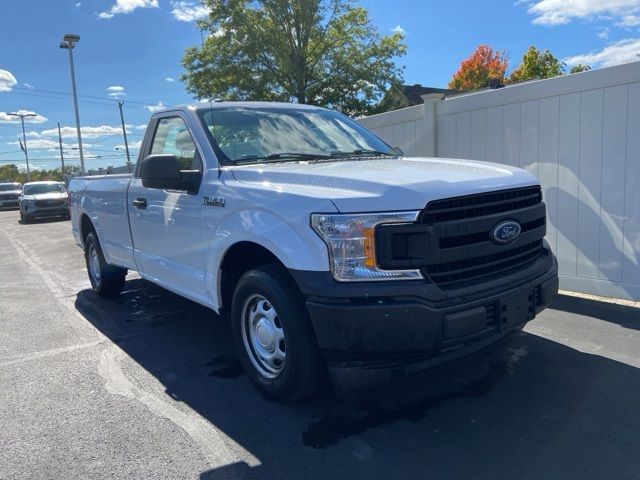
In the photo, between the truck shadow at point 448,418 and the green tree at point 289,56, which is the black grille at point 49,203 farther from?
the truck shadow at point 448,418

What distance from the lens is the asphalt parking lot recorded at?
2.84 metres

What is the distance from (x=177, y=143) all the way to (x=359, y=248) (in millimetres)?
2449

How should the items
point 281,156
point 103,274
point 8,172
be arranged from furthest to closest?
point 8,172 < point 103,274 < point 281,156

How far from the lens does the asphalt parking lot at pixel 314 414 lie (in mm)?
2838

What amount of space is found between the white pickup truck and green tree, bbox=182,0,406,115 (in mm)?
18234

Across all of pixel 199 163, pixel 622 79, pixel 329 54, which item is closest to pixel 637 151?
pixel 622 79

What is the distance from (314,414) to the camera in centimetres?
341

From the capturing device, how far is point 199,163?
13.6 ft

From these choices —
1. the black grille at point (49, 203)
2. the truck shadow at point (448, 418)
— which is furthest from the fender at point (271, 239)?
the black grille at point (49, 203)

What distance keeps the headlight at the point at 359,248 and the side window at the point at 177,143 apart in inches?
65.4

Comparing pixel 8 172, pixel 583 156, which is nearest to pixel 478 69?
pixel 583 156

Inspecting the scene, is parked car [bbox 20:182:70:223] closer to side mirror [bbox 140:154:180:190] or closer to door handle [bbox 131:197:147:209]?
door handle [bbox 131:197:147:209]

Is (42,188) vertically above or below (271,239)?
above

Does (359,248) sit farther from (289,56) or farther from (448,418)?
(289,56)
